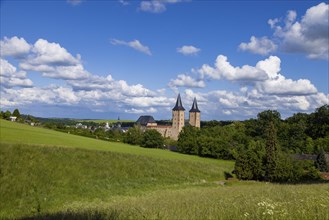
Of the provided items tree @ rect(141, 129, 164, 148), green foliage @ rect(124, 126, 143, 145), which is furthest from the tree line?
green foliage @ rect(124, 126, 143, 145)

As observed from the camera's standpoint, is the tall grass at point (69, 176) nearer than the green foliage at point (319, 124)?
Yes

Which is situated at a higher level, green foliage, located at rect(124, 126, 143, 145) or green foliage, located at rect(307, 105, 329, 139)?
green foliage, located at rect(307, 105, 329, 139)

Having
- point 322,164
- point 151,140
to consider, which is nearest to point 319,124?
point 322,164

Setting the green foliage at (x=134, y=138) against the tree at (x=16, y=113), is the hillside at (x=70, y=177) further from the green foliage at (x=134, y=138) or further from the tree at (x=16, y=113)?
the tree at (x=16, y=113)

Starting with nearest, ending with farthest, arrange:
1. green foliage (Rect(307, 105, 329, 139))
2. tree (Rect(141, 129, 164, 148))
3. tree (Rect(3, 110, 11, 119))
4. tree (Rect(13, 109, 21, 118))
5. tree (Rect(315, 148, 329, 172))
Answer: tree (Rect(315, 148, 329, 172)) → tree (Rect(3, 110, 11, 119)) → tree (Rect(141, 129, 164, 148)) → tree (Rect(13, 109, 21, 118)) → green foliage (Rect(307, 105, 329, 139))

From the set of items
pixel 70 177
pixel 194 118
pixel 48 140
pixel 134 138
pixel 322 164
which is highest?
pixel 194 118

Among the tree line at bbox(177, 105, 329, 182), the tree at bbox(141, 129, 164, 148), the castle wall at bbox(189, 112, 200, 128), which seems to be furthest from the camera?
the castle wall at bbox(189, 112, 200, 128)

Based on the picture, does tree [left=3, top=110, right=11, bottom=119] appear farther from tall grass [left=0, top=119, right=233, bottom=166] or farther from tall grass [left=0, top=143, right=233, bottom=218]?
tall grass [left=0, top=143, right=233, bottom=218]

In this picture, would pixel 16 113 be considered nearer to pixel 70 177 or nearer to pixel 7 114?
pixel 7 114

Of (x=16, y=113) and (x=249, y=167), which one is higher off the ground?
(x=16, y=113)

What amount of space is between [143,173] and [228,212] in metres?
34.1

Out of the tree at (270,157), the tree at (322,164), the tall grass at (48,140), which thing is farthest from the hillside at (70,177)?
the tree at (322,164)

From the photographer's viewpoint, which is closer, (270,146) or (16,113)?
(270,146)

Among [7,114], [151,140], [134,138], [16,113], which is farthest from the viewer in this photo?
[16,113]
